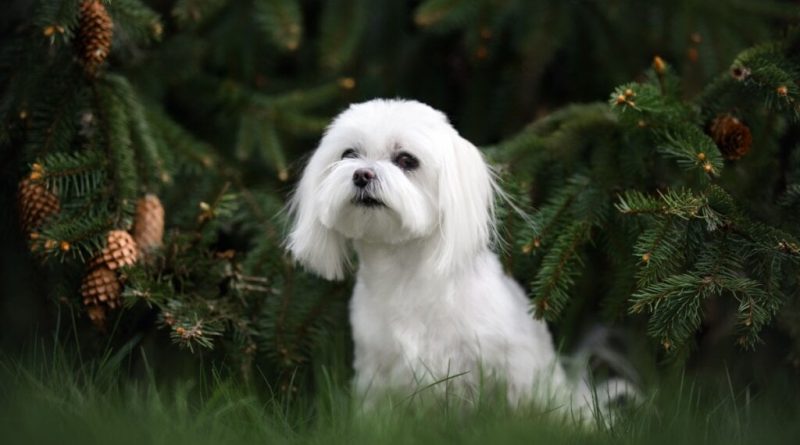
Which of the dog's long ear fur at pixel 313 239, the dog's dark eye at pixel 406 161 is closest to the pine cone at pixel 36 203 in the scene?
the dog's long ear fur at pixel 313 239

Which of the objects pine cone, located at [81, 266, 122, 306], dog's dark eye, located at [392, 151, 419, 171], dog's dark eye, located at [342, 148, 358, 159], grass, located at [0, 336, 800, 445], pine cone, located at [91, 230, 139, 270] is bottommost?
grass, located at [0, 336, 800, 445]

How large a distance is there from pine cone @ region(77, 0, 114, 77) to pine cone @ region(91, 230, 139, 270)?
0.51 meters

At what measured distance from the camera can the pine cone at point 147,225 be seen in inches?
94.7

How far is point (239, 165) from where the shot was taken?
316 centimetres

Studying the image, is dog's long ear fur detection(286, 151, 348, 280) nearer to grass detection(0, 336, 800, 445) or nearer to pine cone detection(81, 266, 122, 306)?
grass detection(0, 336, 800, 445)

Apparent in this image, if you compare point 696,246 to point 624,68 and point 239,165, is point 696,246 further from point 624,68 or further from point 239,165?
point 239,165

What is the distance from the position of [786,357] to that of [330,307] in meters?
1.48

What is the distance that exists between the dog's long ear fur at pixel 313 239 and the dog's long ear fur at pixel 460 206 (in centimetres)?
34

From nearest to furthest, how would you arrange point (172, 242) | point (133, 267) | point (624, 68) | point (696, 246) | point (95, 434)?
point (95, 434), point (696, 246), point (133, 267), point (172, 242), point (624, 68)

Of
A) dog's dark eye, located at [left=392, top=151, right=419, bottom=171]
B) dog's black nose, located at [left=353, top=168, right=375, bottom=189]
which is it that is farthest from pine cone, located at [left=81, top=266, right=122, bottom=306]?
dog's dark eye, located at [left=392, top=151, right=419, bottom=171]

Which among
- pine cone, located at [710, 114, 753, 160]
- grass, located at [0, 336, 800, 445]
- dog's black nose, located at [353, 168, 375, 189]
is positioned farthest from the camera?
pine cone, located at [710, 114, 753, 160]

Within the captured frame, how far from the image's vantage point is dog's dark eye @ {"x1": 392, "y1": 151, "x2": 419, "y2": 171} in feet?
7.60

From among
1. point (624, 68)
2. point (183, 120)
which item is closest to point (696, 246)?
point (624, 68)

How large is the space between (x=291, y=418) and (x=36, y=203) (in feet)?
2.96
